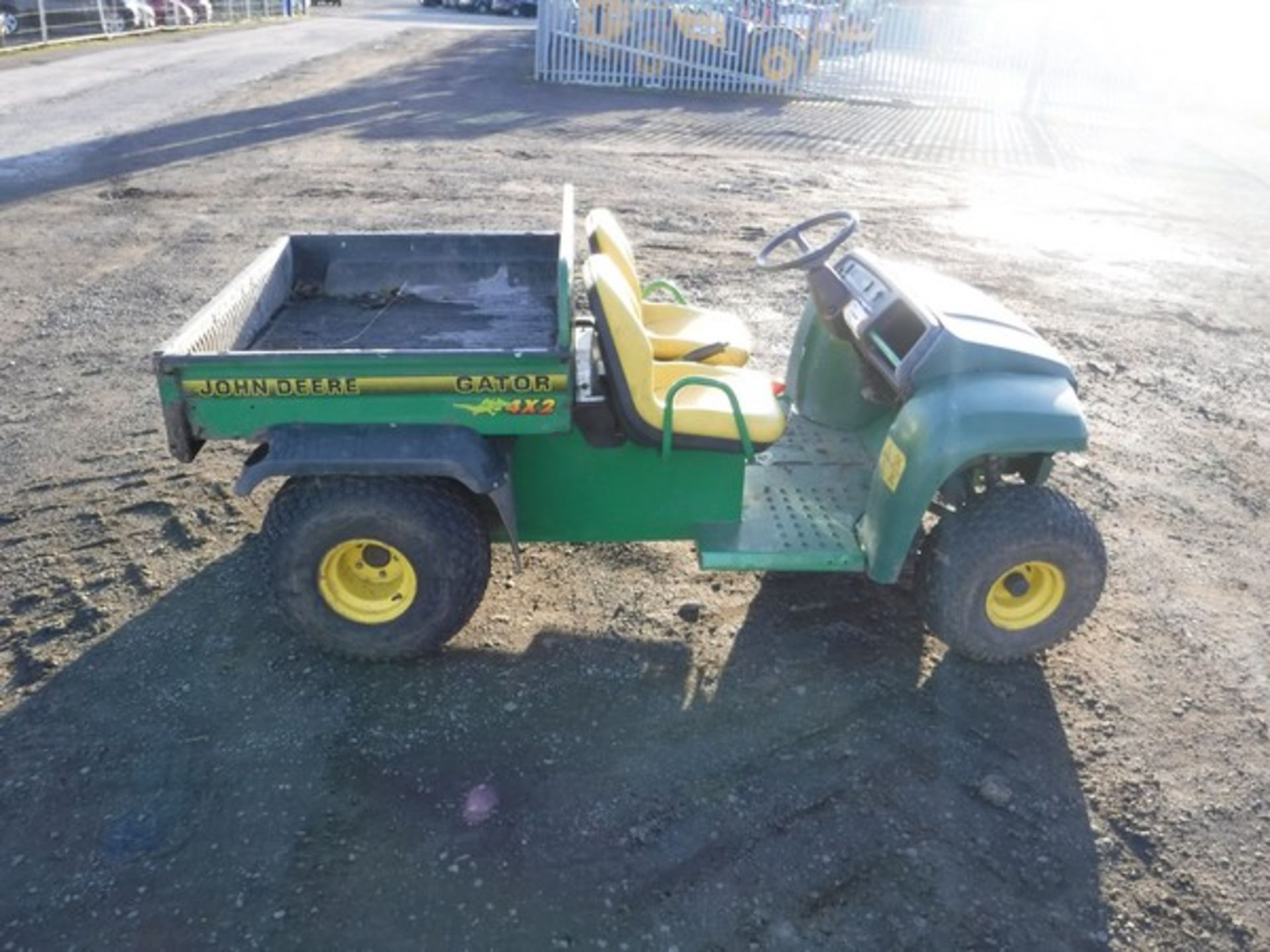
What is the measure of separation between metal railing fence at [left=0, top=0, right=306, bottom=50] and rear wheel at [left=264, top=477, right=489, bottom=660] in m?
20.1

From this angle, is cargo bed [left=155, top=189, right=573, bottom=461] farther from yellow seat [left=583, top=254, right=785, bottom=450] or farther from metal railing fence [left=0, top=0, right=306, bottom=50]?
metal railing fence [left=0, top=0, right=306, bottom=50]

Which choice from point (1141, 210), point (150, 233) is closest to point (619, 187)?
point (150, 233)

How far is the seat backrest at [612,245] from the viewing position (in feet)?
12.5

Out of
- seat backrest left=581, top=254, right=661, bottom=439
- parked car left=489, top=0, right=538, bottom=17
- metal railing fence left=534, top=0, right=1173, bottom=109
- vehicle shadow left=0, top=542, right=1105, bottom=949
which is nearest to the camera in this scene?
vehicle shadow left=0, top=542, right=1105, bottom=949

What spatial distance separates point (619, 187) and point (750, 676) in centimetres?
774

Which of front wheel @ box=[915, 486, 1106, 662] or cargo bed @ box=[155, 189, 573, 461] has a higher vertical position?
cargo bed @ box=[155, 189, 573, 461]

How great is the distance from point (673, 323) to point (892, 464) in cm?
147

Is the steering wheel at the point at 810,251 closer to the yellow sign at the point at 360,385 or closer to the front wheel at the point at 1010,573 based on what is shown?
the front wheel at the point at 1010,573

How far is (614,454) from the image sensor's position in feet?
11.4

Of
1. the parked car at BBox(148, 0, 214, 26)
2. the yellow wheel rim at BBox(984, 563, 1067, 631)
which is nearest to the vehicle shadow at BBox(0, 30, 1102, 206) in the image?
the yellow wheel rim at BBox(984, 563, 1067, 631)

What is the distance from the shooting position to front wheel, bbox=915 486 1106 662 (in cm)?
334

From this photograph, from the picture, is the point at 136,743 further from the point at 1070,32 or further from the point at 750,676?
the point at 1070,32

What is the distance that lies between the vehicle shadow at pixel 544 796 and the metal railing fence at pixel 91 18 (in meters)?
20.3

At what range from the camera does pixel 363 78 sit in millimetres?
17156
